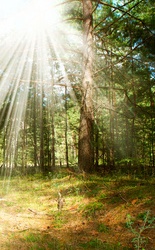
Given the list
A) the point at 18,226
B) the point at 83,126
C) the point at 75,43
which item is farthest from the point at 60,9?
the point at 18,226

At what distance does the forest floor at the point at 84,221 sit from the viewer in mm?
3359

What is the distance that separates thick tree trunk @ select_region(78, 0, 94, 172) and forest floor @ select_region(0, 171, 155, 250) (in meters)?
2.30

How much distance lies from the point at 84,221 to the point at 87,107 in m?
5.47

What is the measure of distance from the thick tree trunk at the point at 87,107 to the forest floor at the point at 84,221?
2301 mm

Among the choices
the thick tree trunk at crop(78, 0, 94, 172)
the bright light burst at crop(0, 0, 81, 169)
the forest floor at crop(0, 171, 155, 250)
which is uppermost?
the bright light burst at crop(0, 0, 81, 169)

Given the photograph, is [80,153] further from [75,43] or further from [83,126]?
→ [75,43]

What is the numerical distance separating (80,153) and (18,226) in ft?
16.0

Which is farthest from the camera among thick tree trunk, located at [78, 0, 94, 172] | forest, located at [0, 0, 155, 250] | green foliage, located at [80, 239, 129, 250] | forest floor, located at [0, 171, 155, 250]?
thick tree trunk, located at [78, 0, 94, 172]

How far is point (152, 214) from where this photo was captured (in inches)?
148

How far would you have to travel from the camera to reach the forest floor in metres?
3.36

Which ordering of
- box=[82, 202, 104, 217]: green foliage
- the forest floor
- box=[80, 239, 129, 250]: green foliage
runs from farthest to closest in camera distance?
1. box=[82, 202, 104, 217]: green foliage
2. the forest floor
3. box=[80, 239, 129, 250]: green foliage

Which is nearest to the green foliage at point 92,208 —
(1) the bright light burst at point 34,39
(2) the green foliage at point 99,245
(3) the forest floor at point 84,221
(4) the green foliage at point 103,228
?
(3) the forest floor at point 84,221

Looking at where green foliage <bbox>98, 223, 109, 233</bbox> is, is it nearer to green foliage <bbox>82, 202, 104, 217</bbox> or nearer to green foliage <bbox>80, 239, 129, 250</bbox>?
green foliage <bbox>80, 239, 129, 250</bbox>

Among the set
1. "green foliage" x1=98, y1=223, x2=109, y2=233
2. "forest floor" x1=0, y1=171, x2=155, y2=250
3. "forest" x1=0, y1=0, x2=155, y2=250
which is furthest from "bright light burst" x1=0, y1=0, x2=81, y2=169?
"green foliage" x1=98, y1=223, x2=109, y2=233
